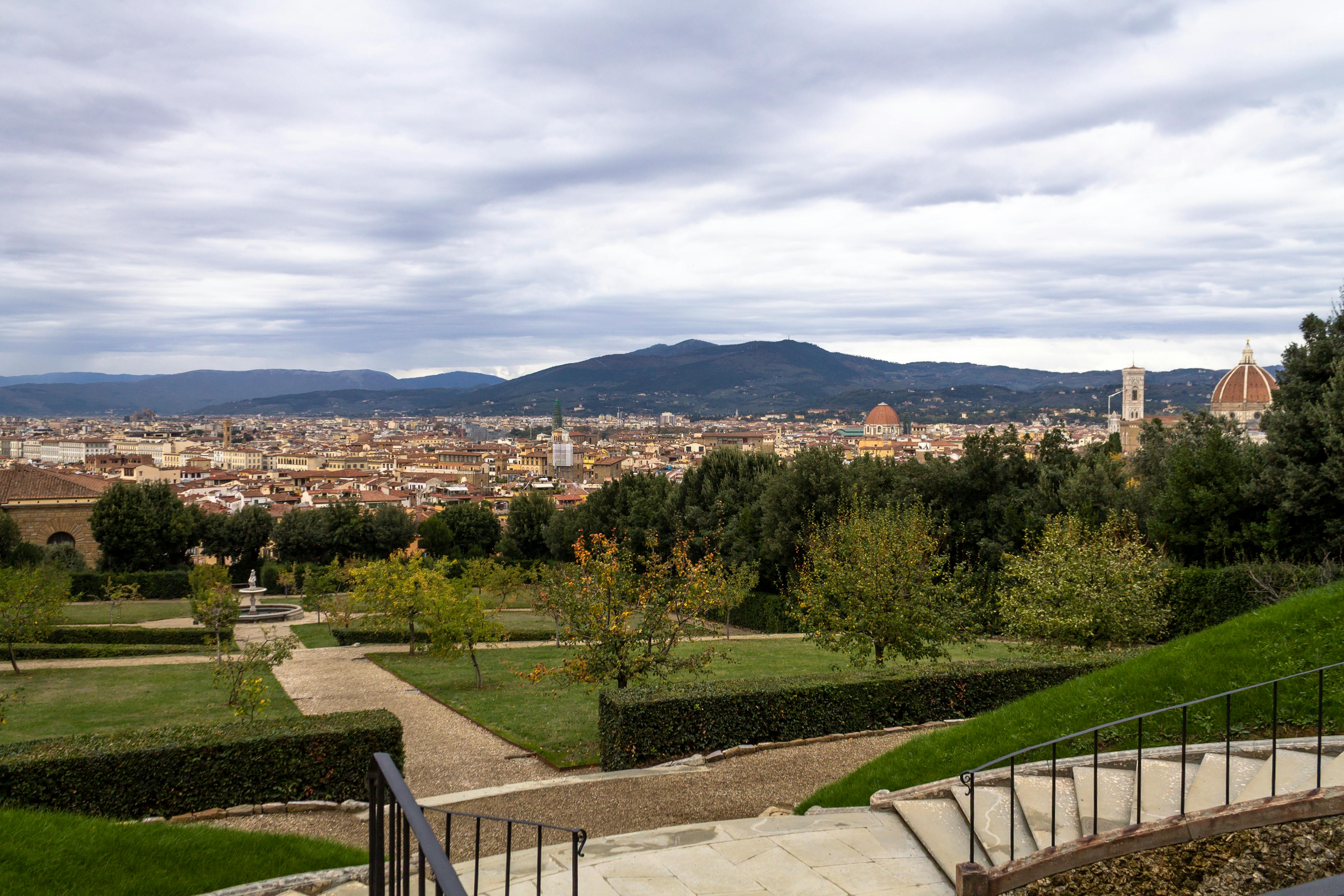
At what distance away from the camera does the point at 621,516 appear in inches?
1802

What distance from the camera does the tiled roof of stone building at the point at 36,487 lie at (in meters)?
55.8

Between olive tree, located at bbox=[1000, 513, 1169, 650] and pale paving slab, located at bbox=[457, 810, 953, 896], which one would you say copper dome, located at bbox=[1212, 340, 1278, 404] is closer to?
olive tree, located at bbox=[1000, 513, 1169, 650]

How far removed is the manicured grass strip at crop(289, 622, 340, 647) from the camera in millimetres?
29344

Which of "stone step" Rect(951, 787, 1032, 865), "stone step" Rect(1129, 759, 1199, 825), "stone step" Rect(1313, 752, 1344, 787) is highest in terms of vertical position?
"stone step" Rect(1313, 752, 1344, 787)

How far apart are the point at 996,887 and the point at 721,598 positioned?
10.1 metres

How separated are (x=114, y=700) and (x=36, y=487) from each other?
158 ft

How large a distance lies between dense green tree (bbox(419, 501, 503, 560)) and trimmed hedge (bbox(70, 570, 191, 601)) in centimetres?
1337

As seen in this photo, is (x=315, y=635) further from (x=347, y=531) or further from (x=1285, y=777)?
(x=1285, y=777)

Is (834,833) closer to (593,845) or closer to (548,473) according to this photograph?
(593,845)

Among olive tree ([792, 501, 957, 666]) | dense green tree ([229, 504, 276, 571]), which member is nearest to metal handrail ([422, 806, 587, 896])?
olive tree ([792, 501, 957, 666])

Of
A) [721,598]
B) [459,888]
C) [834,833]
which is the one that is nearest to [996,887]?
[834,833]

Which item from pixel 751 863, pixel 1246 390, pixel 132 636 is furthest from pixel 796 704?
pixel 1246 390

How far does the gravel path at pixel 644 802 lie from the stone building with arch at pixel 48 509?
176ft

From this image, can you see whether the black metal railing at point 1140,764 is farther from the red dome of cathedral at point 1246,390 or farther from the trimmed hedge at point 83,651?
the red dome of cathedral at point 1246,390
